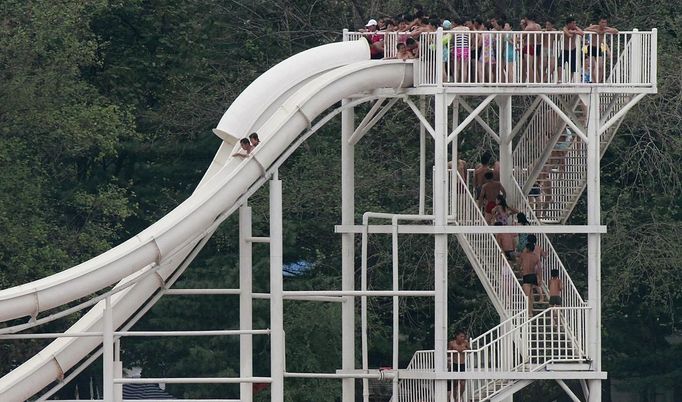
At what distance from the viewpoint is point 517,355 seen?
48.7m

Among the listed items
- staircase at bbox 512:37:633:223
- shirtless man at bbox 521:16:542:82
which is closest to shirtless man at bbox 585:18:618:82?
shirtless man at bbox 521:16:542:82

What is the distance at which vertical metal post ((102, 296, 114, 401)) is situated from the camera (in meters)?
44.5

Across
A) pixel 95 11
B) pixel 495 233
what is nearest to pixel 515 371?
pixel 495 233

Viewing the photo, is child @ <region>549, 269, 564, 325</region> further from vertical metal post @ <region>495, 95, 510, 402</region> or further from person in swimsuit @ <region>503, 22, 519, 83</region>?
person in swimsuit @ <region>503, 22, 519, 83</region>

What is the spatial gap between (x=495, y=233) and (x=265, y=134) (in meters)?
5.61

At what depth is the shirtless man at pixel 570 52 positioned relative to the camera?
1901 inches

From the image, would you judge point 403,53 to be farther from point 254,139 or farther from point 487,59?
point 254,139

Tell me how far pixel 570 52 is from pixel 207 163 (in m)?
24.7

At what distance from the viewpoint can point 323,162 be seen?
224ft

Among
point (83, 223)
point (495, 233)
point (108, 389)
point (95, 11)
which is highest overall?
point (95, 11)

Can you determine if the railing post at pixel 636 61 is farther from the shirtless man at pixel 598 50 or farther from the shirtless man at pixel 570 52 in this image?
the shirtless man at pixel 570 52

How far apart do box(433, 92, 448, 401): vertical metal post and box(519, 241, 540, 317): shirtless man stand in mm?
2424

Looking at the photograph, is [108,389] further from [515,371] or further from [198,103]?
[198,103]

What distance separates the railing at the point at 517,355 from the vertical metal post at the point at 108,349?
6.88m
